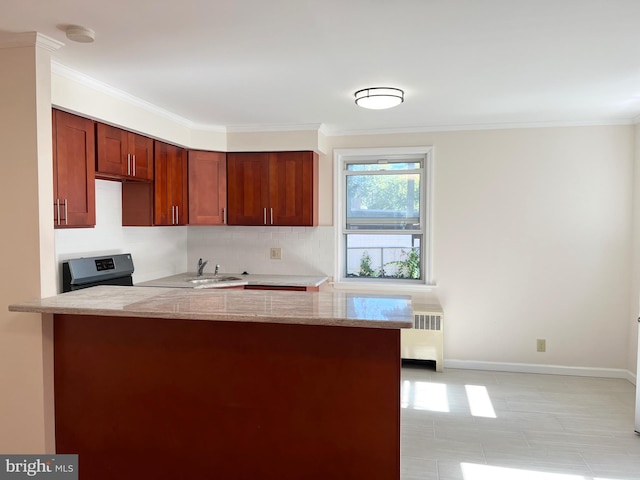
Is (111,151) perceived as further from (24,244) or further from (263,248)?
(263,248)

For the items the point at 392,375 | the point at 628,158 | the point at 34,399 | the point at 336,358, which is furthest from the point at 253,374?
the point at 628,158

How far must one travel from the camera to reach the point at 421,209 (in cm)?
462

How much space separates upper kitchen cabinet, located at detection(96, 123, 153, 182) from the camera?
3186mm

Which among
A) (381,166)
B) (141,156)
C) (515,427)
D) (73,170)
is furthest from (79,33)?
(515,427)

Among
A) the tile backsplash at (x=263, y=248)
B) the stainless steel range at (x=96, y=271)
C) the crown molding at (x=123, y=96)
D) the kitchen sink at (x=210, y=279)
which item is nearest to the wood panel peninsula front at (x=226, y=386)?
the stainless steel range at (x=96, y=271)

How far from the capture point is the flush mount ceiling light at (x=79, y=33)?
85.9 inches

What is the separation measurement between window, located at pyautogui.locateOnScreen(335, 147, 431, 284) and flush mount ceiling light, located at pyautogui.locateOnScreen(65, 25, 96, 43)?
9.25 feet

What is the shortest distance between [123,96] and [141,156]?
1.72ft

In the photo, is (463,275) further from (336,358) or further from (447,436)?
(336,358)

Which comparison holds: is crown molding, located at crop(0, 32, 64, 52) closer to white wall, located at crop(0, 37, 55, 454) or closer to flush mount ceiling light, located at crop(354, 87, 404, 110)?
white wall, located at crop(0, 37, 55, 454)

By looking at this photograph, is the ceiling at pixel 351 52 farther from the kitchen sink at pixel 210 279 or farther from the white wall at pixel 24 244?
the kitchen sink at pixel 210 279

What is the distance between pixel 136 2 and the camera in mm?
1931

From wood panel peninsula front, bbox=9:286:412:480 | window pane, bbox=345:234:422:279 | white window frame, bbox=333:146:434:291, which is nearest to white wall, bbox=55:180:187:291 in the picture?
wood panel peninsula front, bbox=9:286:412:480

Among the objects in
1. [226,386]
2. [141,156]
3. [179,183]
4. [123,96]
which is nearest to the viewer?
[226,386]
